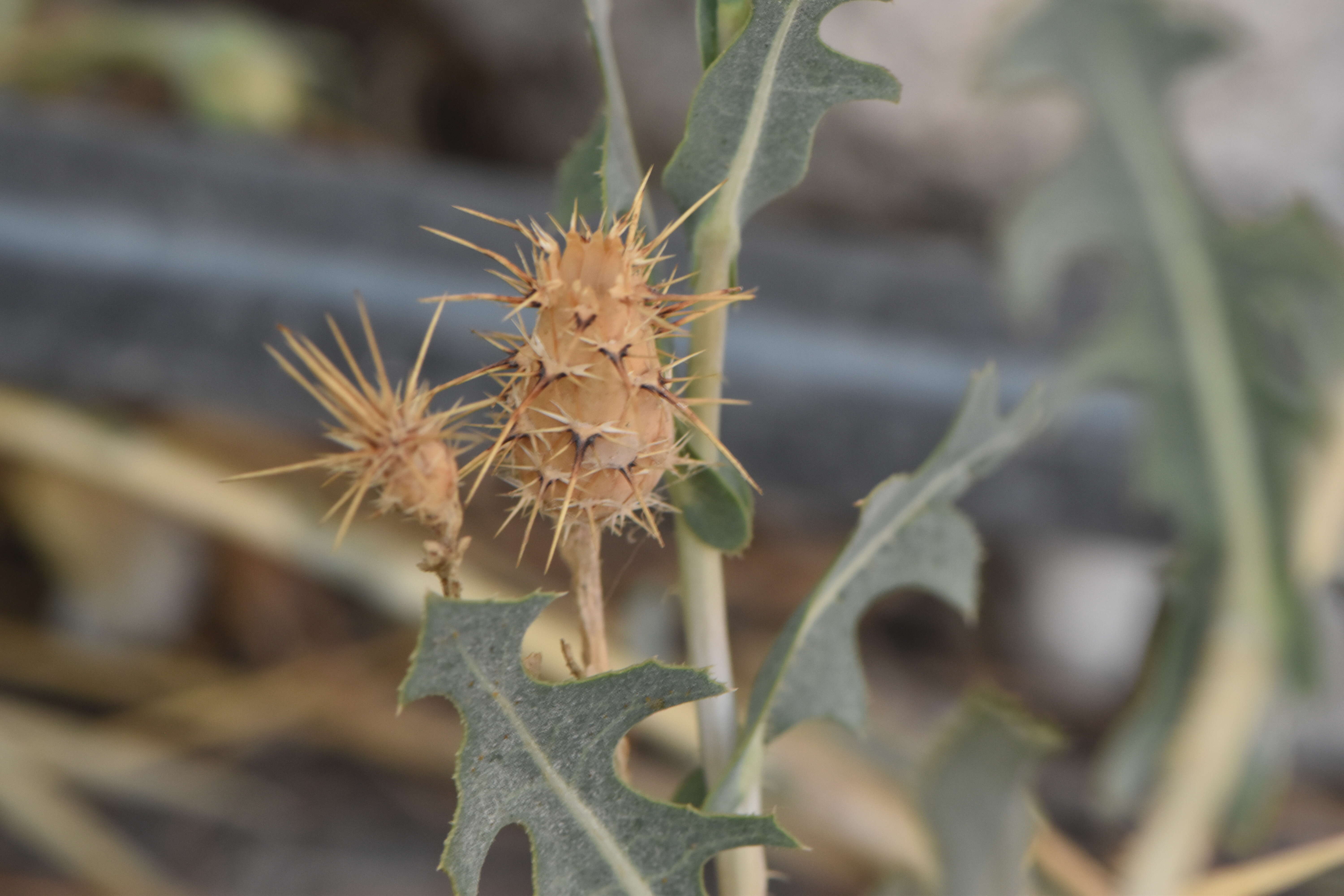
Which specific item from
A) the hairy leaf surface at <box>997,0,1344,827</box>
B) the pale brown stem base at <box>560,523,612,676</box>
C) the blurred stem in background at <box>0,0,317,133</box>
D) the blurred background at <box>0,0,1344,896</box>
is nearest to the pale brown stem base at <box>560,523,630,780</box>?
the pale brown stem base at <box>560,523,612,676</box>

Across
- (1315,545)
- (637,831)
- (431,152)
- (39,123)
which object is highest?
(431,152)

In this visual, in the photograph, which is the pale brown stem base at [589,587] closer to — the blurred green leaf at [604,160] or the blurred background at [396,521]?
the blurred green leaf at [604,160]

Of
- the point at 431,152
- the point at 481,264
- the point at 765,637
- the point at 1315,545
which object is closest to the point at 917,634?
the point at 765,637

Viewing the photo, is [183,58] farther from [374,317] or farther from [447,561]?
[447,561]

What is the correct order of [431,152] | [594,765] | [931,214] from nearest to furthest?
[594,765] < [931,214] < [431,152]

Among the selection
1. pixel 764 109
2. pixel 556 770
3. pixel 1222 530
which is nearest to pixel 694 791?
pixel 556 770

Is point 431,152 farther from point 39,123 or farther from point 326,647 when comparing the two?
point 326,647

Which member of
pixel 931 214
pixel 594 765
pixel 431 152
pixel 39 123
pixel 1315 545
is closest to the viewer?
pixel 594 765
